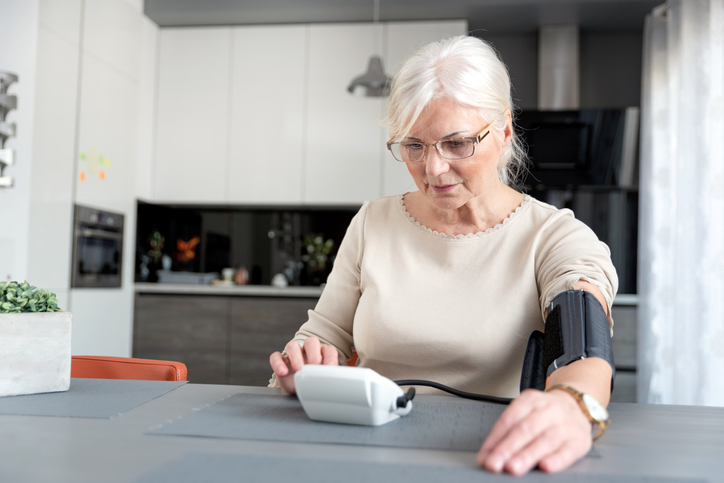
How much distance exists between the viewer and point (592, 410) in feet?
2.15

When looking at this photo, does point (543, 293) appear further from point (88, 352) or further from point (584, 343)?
point (88, 352)

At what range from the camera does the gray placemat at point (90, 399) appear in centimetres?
76

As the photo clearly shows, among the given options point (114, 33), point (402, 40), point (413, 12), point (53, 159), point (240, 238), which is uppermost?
point (413, 12)

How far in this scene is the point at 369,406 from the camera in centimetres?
68

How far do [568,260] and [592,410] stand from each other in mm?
463

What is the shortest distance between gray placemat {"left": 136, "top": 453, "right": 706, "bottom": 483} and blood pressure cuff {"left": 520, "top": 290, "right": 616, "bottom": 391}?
289 mm

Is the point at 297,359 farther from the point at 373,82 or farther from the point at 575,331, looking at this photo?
the point at 373,82

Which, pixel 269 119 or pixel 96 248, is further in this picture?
pixel 269 119

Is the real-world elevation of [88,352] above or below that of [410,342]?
below

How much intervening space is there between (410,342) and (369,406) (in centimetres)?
52

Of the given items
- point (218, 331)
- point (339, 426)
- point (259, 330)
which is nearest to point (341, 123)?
point (259, 330)

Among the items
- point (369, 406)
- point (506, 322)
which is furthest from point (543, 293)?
point (369, 406)

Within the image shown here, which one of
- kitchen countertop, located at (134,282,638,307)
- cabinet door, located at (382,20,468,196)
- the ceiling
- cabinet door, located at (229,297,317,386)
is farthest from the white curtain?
cabinet door, located at (229,297,317,386)

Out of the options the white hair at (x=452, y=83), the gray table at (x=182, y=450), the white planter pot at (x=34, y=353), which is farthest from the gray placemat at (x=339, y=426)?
the white hair at (x=452, y=83)
